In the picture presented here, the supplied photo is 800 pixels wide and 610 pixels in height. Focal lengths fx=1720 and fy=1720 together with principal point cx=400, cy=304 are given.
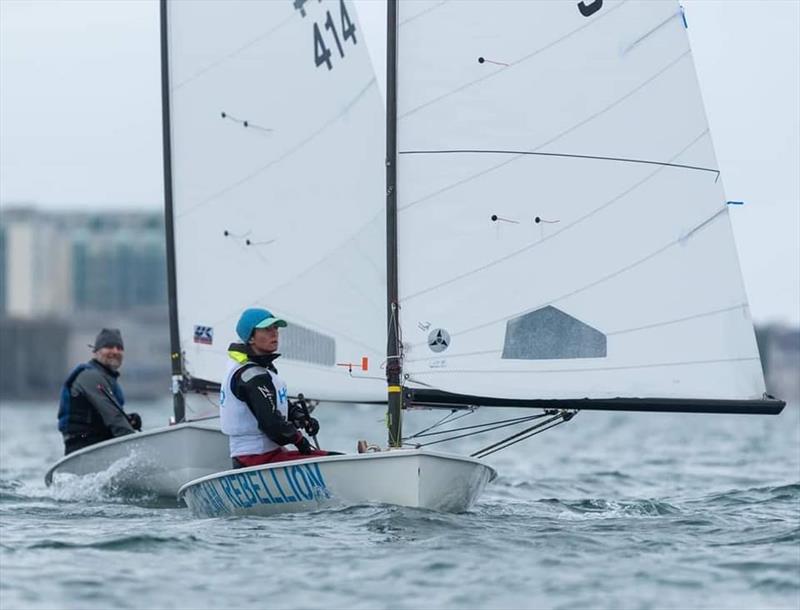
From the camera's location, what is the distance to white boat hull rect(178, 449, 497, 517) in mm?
9555

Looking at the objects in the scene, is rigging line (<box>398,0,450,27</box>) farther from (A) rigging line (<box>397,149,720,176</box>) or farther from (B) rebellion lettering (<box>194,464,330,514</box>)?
(B) rebellion lettering (<box>194,464,330,514</box>)

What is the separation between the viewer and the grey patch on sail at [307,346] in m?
13.0

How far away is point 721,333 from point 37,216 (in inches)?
5009

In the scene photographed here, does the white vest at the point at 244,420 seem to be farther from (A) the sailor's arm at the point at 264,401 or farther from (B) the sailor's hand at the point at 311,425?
(B) the sailor's hand at the point at 311,425

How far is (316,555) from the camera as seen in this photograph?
8617 mm

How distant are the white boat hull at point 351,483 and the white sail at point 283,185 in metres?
2.57

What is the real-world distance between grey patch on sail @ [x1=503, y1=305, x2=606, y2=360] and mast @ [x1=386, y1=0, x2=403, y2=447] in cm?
68

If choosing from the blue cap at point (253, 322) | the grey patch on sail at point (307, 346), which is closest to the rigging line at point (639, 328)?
the blue cap at point (253, 322)

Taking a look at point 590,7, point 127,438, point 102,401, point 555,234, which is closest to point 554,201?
Result: point 555,234

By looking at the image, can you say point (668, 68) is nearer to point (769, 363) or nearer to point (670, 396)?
point (670, 396)

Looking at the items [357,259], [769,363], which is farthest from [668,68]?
[769,363]

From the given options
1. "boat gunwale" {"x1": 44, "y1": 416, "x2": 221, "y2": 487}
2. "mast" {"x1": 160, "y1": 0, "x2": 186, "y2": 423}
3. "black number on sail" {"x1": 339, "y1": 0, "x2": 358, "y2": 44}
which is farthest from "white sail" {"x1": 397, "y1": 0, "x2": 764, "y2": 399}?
"mast" {"x1": 160, "y1": 0, "x2": 186, "y2": 423}

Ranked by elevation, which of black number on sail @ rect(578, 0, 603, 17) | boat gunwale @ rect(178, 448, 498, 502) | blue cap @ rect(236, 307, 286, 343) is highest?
black number on sail @ rect(578, 0, 603, 17)

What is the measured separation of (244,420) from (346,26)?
4199 millimetres
